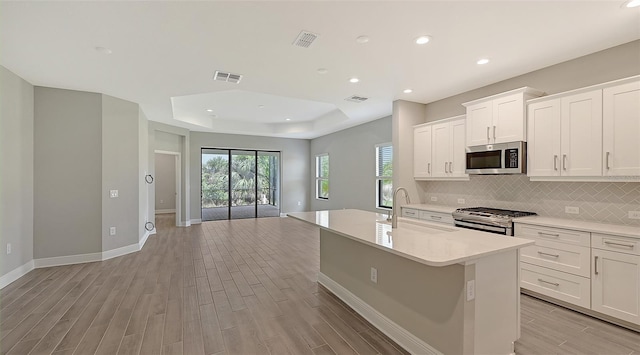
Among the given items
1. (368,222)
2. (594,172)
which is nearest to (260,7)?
(368,222)

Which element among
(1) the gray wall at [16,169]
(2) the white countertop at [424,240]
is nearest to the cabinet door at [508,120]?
(2) the white countertop at [424,240]

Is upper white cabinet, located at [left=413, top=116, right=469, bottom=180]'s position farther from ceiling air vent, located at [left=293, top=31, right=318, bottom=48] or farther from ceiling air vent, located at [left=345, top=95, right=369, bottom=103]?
ceiling air vent, located at [left=293, top=31, right=318, bottom=48]

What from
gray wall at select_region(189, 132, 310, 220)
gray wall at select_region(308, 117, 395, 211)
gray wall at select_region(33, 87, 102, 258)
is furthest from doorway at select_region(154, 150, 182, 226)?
gray wall at select_region(33, 87, 102, 258)

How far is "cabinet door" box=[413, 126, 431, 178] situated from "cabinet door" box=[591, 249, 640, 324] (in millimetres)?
2446

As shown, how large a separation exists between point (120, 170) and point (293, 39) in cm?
394

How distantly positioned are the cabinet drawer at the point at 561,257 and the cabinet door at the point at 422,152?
1.96m

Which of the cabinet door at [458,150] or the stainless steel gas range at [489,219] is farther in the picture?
the cabinet door at [458,150]

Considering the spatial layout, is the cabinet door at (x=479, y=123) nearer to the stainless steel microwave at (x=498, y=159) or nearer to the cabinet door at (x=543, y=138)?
the stainless steel microwave at (x=498, y=159)

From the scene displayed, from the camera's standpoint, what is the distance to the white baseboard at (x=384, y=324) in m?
2.08

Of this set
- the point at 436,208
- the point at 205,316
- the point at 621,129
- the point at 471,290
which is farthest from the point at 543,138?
the point at 205,316

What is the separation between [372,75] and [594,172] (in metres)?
2.61

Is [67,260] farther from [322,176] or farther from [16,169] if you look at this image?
[322,176]

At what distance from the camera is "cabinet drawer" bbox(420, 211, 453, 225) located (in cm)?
405

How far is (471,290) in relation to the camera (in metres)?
1.83
